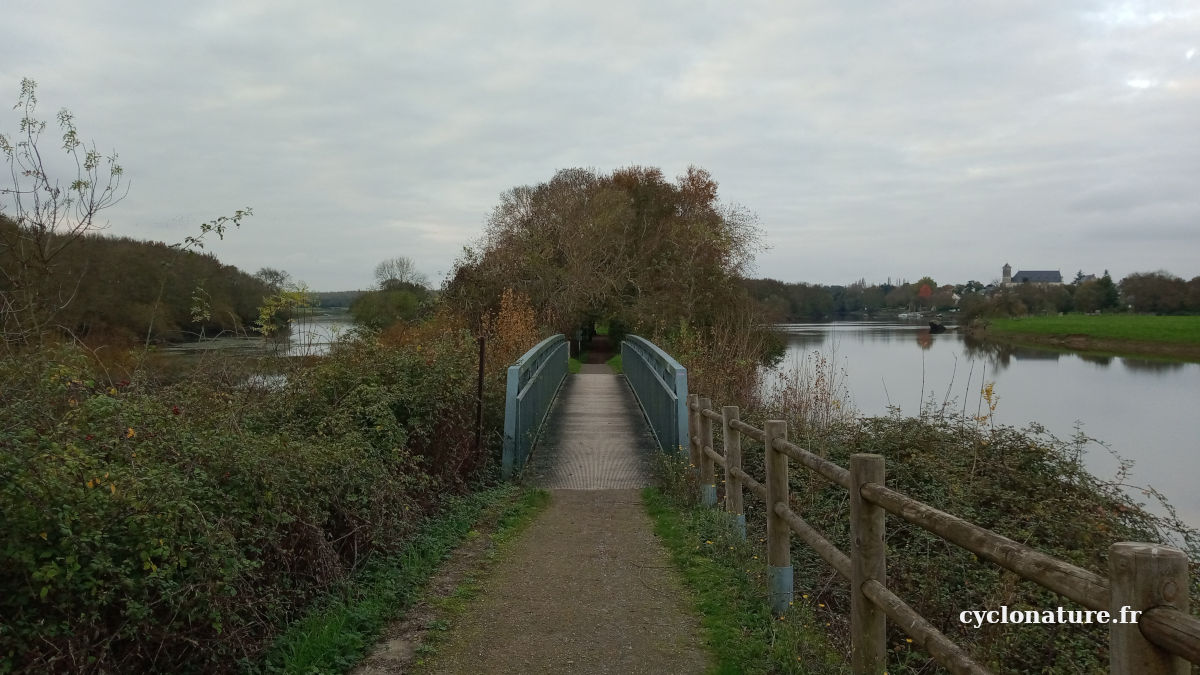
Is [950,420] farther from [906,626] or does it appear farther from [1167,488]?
[906,626]

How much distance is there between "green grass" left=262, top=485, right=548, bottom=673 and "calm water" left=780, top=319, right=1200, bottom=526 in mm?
7429

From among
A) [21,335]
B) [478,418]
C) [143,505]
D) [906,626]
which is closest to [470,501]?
[478,418]

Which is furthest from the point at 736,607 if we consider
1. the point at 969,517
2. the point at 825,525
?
the point at 969,517

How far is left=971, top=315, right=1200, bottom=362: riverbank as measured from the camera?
41188mm

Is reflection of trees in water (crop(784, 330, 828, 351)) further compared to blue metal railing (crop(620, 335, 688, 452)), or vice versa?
reflection of trees in water (crop(784, 330, 828, 351))

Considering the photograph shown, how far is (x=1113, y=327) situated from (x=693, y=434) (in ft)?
155

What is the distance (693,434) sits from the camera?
344 inches

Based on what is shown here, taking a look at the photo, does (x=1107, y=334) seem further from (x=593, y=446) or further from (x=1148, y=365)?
(x=593, y=446)

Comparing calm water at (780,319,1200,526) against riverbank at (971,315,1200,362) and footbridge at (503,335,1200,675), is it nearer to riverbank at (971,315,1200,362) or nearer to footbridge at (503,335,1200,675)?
footbridge at (503,335,1200,675)

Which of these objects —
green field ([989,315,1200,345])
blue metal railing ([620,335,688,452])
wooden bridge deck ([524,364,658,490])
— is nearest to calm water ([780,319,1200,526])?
blue metal railing ([620,335,688,452])

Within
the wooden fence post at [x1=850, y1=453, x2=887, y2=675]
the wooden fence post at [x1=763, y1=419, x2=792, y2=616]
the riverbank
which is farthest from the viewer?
the riverbank

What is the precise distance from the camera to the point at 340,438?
653cm

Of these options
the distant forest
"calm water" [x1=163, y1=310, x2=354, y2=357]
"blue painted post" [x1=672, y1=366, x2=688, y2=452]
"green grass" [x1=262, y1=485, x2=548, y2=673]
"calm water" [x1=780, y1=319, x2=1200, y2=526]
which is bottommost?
"calm water" [x1=780, y1=319, x2=1200, y2=526]

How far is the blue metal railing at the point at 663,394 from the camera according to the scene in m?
9.21
